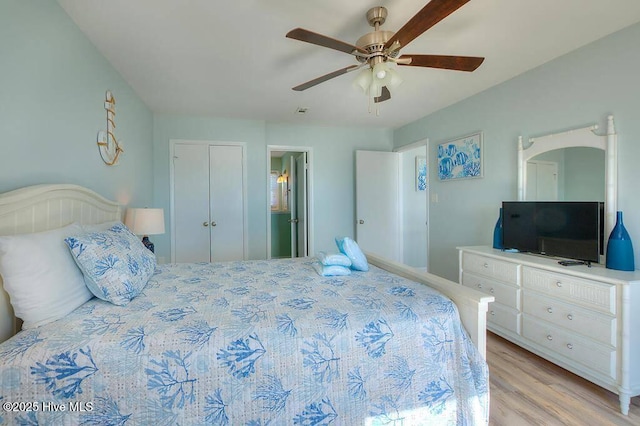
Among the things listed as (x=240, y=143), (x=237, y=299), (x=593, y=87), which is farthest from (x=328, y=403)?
(x=240, y=143)

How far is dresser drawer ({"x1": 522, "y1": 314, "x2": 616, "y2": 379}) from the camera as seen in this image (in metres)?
1.79

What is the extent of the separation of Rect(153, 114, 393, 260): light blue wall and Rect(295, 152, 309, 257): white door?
A: 0.16m

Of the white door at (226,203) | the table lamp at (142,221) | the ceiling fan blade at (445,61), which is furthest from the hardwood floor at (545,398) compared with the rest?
the white door at (226,203)

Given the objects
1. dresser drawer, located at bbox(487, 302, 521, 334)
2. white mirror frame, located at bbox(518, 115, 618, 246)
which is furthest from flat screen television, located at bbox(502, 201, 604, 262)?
dresser drawer, located at bbox(487, 302, 521, 334)

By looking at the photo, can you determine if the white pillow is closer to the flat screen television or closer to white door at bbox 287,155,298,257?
the flat screen television

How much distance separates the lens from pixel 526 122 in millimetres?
2711

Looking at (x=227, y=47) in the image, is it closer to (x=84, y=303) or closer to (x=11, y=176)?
(x=11, y=176)

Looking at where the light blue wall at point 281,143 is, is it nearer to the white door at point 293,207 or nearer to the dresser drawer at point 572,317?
the white door at point 293,207

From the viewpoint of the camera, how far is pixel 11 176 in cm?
138

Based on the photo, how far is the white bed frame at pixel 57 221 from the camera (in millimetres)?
1233

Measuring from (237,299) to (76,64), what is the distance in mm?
1878

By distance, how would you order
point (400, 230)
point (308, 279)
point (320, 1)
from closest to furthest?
point (320, 1)
point (308, 279)
point (400, 230)

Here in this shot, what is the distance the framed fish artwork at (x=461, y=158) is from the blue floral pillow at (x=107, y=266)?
328cm

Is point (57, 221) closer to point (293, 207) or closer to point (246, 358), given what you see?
point (246, 358)
